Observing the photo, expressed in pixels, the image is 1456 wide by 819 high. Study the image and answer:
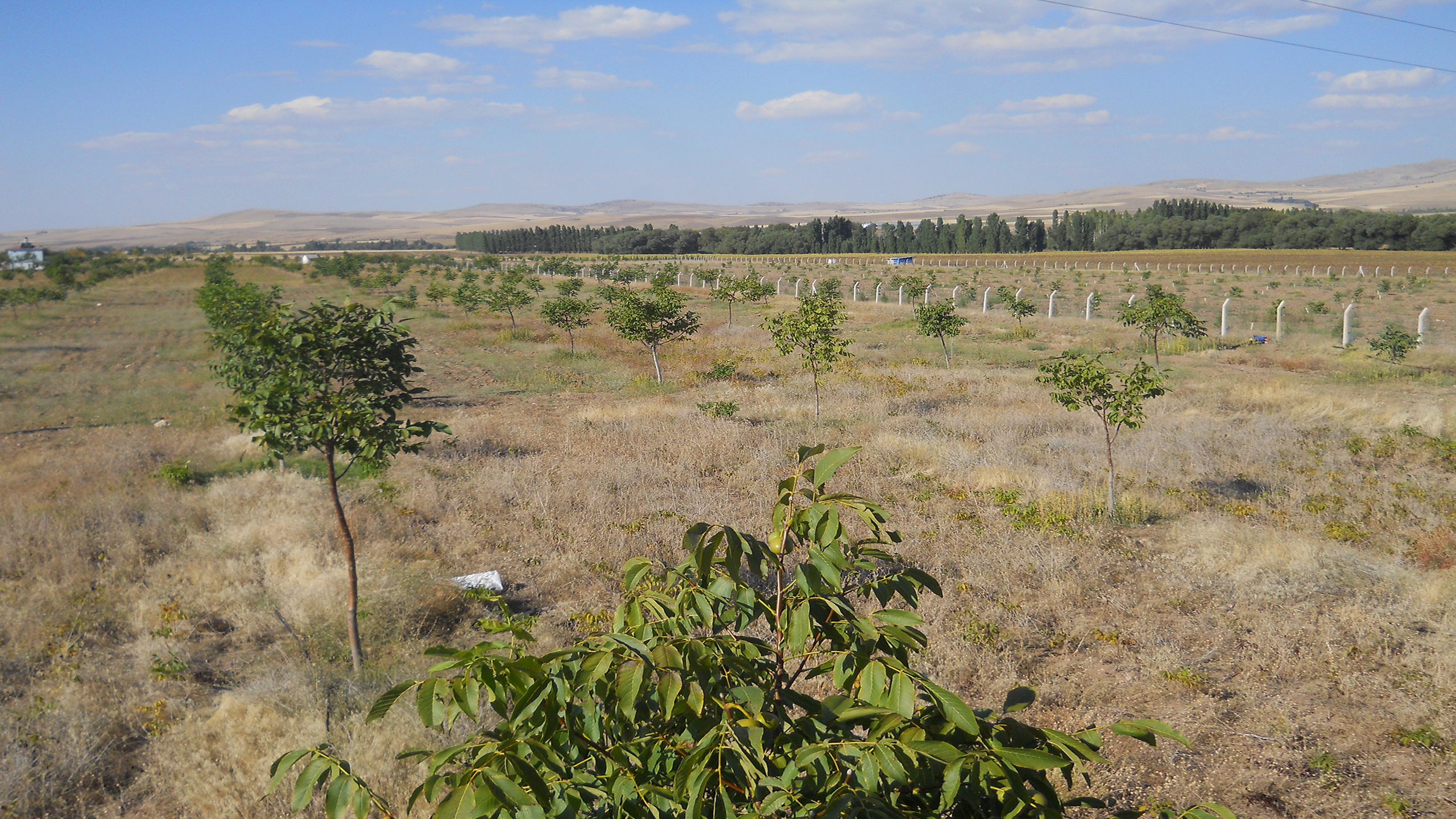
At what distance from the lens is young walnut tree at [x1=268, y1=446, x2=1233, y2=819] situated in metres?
1.66

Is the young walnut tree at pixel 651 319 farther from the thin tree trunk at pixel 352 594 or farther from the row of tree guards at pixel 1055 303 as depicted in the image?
the thin tree trunk at pixel 352 594

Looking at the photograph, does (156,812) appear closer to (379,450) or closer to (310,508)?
(379,450)

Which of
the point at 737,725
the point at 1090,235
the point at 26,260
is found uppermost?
the point at 1090,235

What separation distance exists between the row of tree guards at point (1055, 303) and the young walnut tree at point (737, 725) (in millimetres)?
22061

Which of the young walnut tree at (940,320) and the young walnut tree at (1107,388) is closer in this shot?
the young walnut tree at (1107,388)

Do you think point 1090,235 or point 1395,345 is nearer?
point 1395,345

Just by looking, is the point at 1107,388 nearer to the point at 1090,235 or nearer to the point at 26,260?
the point at 1090,235

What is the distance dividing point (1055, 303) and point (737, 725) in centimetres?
4114

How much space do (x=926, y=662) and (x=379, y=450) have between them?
5.19 m

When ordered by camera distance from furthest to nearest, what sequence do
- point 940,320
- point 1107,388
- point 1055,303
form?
point 1055,303, point 940,320, point 1107,388

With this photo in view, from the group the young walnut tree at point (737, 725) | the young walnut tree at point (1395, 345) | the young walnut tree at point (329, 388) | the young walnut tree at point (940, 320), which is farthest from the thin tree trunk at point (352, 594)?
the young walnut tree at point (1395, 345)

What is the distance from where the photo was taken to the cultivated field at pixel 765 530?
5629 millimetres

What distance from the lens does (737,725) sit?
6.23 feet

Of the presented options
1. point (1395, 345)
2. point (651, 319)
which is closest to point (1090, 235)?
point (1395, 345)
